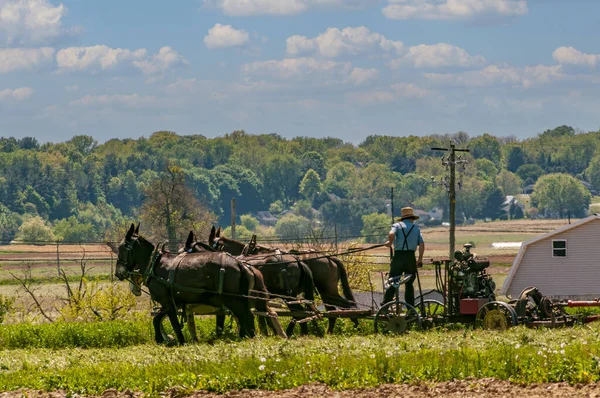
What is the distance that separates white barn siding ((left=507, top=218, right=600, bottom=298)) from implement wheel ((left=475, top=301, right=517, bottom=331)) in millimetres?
36496

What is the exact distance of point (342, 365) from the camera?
55.9 ft

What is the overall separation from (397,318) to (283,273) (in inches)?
149

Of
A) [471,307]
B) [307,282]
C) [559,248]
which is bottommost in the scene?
[471,307]

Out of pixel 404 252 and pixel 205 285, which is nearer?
pixel 404 252

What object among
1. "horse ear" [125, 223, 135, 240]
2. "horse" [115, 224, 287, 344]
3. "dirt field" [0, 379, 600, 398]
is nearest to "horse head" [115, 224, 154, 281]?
"horse ear" [125, 223, 135, 240]

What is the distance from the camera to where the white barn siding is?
57.5m

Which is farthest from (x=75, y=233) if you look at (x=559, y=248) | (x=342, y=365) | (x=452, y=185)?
(x=342, y=365)

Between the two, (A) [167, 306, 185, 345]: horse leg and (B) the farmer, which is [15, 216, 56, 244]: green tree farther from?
(B) the farmer

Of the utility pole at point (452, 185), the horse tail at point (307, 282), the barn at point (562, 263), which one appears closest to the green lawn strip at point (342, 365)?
the horse tail at point (307, 282)

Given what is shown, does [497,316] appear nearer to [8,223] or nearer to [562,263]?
[562,263]

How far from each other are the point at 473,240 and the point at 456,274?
13471cm

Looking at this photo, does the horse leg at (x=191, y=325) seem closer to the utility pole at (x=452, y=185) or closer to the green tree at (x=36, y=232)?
the utility pole at (x=452, y=185)

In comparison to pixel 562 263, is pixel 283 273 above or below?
above

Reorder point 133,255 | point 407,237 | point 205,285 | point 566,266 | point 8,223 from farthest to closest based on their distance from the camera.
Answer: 1. point 8,223
2. point 566,266
3. point 133,255
4. point 205,285
5. point 407,237
